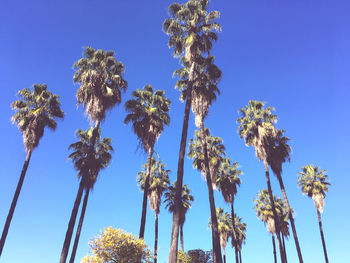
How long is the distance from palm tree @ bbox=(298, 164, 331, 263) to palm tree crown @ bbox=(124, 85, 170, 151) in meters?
26.6

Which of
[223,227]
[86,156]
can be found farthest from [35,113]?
[223,227]

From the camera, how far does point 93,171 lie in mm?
24531

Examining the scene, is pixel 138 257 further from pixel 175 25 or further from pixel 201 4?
pixel 201 4

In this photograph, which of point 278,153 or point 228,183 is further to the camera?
point 228,183

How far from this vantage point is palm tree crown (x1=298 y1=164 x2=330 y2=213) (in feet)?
116

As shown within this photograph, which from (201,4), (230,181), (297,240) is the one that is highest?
(201,4)

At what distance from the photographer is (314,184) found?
3600cm

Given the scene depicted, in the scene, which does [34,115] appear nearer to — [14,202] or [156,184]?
[14,202]

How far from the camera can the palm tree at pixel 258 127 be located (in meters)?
25.2

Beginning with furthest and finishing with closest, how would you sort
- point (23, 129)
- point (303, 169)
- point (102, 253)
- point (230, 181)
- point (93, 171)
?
point (303, 169)
point (230, 181)
point (93, 171)
point (23, 129)
point (102, 253)

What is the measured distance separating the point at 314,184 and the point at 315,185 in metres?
0.24

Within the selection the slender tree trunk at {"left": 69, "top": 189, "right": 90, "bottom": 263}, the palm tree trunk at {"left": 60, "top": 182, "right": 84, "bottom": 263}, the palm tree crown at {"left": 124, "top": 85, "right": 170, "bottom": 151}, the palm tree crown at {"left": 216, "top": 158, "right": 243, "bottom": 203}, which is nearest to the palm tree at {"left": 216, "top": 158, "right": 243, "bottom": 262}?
the palm tree crown at {"left": 216, "top": 158, "right": 243, "bottom": 203}

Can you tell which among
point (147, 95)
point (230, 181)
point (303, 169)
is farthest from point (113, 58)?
point (303, 169)

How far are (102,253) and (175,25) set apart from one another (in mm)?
16338
